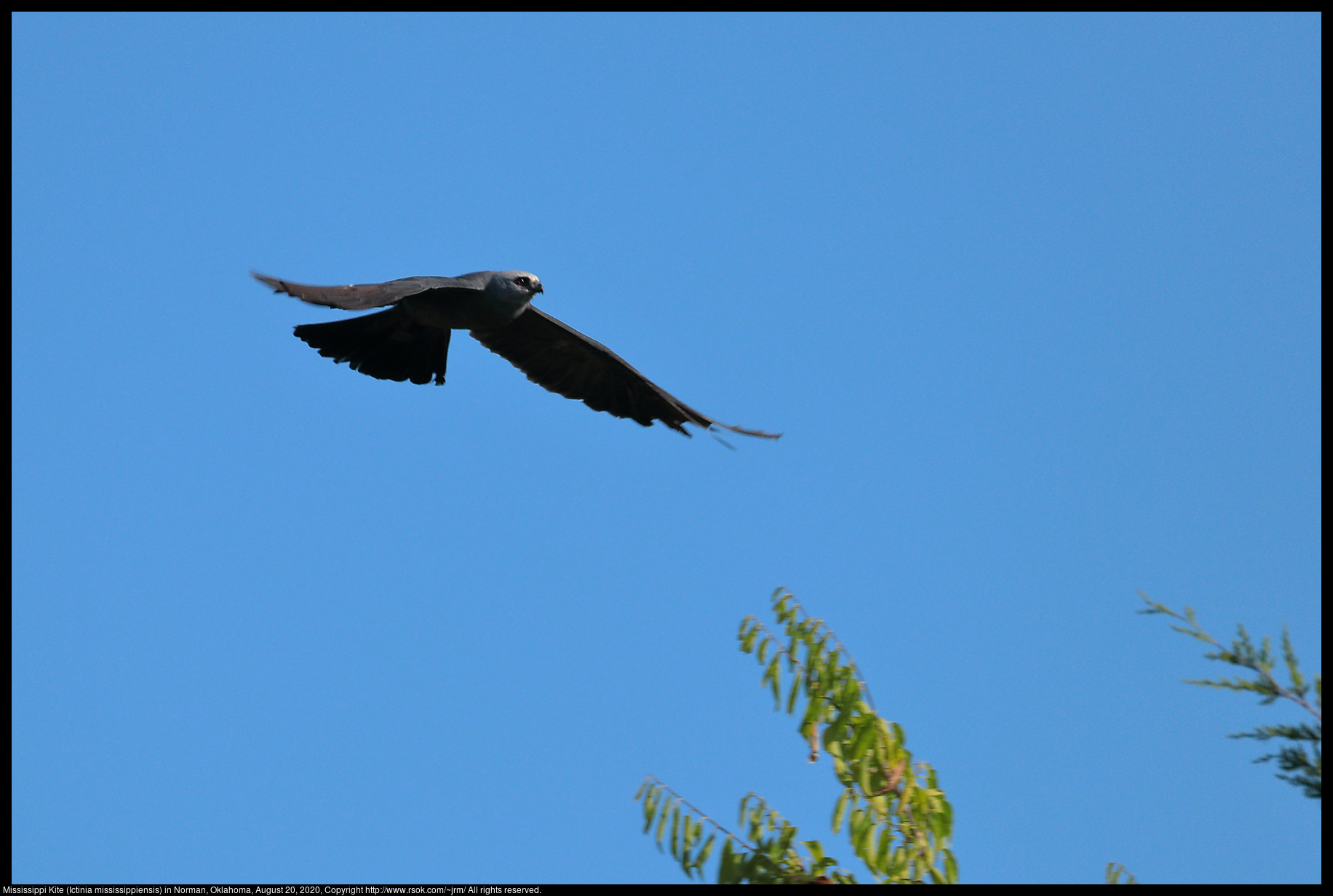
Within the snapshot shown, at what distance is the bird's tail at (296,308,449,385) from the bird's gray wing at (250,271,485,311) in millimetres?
1615

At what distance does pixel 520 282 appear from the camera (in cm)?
885

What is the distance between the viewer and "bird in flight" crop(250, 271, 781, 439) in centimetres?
891

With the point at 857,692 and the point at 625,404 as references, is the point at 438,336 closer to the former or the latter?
the point at 625,404

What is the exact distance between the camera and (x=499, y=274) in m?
8.84

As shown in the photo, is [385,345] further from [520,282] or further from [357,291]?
[357,291]

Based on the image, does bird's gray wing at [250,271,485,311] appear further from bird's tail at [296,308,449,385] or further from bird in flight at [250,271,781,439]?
bird's tail at [296,308,449,385]

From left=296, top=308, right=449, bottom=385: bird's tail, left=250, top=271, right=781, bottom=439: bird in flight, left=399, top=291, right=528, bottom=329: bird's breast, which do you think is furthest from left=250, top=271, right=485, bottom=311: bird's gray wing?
left=296, top=308, right=449, bottom=385: bird's tail

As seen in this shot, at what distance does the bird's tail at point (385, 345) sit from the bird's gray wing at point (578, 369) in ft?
1.43

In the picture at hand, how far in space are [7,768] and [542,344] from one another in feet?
17.4

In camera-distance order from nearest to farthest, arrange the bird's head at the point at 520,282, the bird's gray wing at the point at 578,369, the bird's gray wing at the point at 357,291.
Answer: the bird's gray wing at the point at 357,291 < the bird's head at the point at 520,282 < the bird's gray wing at the point at 578,369

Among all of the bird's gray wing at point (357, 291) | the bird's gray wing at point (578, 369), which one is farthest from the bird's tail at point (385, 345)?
the bird's gray wing at point (357, 291)

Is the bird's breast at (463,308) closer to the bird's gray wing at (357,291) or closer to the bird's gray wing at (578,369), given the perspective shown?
the bird's gray wing at (578,369)

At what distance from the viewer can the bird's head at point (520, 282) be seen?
28.9 feet

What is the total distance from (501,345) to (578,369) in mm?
695
